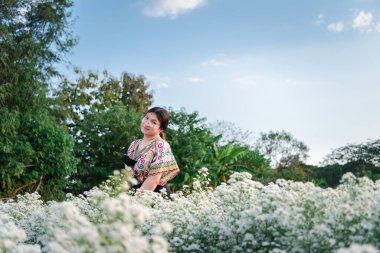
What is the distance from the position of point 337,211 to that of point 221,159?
1694 cm

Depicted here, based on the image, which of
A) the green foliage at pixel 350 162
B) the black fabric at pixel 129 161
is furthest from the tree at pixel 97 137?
the green foliage at pixel 350 162

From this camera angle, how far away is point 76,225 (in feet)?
10.1

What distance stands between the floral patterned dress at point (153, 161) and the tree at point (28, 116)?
318 inches

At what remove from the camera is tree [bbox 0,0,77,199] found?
47.5 feet

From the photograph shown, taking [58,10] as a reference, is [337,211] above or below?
below

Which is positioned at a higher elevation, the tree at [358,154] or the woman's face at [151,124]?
the tree at [358,154]

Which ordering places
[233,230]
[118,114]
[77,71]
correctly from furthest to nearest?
[77,71], [118,114], [233,230]

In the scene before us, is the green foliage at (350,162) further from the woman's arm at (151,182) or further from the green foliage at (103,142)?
the woman's arm at (151,182)

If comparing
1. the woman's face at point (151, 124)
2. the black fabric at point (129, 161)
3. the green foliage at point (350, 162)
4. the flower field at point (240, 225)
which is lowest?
the flower field at point (240, 225)

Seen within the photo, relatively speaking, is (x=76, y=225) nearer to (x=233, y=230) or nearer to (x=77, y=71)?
(x=233, y=230)

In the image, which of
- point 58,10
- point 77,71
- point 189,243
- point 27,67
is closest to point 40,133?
point 27,67

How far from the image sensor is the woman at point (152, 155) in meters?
6.89

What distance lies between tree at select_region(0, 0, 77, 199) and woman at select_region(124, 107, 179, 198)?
8057 mm

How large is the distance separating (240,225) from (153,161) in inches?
126
